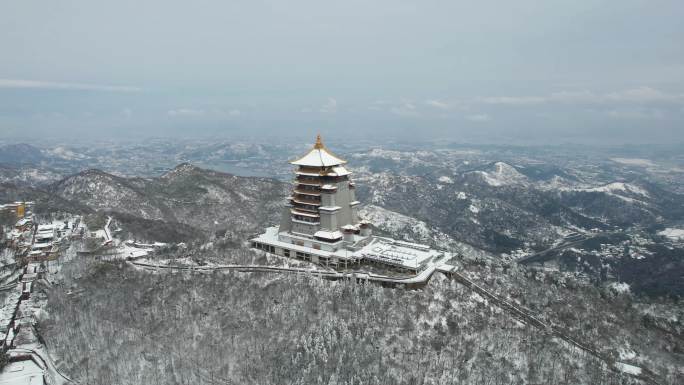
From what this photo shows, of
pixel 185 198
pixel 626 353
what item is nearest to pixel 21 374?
pixel 626 353

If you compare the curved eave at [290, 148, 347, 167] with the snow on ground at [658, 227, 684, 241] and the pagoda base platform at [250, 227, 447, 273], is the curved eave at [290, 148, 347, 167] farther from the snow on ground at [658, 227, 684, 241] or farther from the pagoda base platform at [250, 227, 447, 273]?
the snow on ground at [658, 227, 684, 241]

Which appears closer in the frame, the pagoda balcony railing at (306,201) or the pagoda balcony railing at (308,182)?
the pagoda balcony railing at (308,182)

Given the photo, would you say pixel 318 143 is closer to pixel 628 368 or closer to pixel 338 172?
pixel 338 172

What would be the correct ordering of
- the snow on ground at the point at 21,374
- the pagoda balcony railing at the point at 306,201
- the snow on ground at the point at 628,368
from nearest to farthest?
the snow on ground at the point at 21,374
the snow on ground at the point at 628,368
the pagoda balcony railing at the point at 306,201

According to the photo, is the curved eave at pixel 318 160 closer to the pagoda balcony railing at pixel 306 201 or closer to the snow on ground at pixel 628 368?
the pagoda balcony railing at pixel 306 201

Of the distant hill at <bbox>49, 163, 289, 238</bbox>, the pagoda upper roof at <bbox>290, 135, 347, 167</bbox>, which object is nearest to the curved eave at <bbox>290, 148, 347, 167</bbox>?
the pagoda upper roof at <bbox>290, 135, 347, 167</bbox>

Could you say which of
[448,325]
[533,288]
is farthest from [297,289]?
[533,288]

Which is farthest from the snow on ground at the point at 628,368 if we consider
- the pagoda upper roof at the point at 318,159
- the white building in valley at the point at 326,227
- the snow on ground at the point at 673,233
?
the snow on ground at the point at 673,233
